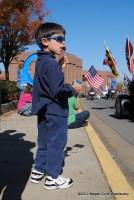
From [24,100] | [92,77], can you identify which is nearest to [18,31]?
[92,77]

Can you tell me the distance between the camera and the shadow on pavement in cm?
425

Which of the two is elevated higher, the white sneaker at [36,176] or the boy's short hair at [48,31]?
the boy's short hair at [48,31]

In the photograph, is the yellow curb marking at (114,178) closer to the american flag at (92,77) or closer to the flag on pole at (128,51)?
the american flag at (92,77)

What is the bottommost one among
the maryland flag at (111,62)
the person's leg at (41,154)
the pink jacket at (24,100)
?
the person's leg at (41,154)

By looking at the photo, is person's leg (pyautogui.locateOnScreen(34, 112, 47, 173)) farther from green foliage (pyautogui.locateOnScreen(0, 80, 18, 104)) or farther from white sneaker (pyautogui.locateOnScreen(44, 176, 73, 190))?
green foliage (pyautogui.locateOnScreen(0, 80, 18, 104))

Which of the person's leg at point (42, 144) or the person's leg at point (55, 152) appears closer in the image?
the person's leg at point (55, 152)

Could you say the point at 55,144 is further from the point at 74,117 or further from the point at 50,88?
the point at 74,117

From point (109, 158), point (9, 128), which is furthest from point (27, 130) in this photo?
point (109, 158)

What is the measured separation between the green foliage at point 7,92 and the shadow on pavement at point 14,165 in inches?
316

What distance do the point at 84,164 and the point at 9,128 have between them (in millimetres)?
4591

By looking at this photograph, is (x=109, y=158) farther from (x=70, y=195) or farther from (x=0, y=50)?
(x=0, y=50)

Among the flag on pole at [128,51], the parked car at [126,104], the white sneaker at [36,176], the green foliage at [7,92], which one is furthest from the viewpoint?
the flag on pole at [128,51]

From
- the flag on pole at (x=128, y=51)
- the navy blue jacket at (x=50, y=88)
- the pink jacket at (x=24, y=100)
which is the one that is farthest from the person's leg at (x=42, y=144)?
the flag on pole at (x=128, y=51)

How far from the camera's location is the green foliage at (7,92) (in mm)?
16328
